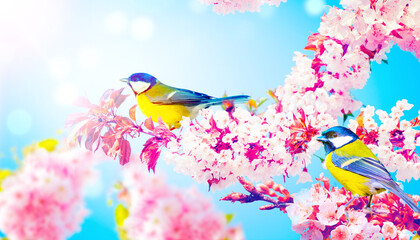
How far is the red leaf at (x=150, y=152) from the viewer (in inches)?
36.7

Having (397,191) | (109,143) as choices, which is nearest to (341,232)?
(397,191)

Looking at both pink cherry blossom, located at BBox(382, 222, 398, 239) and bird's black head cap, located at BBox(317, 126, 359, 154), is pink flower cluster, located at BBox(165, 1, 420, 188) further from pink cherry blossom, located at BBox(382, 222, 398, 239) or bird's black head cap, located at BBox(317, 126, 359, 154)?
pink cherry blossom, located at BBox(382, 222, 398, 239)

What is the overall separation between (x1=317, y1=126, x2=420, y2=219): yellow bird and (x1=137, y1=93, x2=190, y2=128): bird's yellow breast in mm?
415

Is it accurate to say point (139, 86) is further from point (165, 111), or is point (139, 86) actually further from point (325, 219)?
point (325, 219)

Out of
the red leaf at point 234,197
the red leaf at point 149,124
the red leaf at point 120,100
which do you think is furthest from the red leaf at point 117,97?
the red leaf at point 234,197

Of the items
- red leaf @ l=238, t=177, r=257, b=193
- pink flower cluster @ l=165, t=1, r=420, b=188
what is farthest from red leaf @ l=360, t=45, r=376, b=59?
red leaf @ l=238, t=177, r=257, b=193

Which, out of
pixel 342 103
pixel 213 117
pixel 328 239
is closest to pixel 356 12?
pixel 342 103

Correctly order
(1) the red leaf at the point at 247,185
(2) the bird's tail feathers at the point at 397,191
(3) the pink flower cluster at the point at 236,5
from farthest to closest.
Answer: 1. (3) the pink flower cluster at the point at 236,5
2. (1) the red leaf at the point at 247,185
3. (2) the bird's tail feathers at the point at 397,191

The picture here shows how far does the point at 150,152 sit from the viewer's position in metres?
0.94

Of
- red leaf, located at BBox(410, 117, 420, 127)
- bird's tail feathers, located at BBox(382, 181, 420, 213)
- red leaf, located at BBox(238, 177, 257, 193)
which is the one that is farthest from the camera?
red leaf, located at BBox(238, 177, 257, 193)

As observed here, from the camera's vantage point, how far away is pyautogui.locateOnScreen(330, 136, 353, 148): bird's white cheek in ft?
2.83

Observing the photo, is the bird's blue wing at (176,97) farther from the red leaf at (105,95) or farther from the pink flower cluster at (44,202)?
the pink flower cluster at (44,202)

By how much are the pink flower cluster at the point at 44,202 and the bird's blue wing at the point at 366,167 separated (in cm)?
69

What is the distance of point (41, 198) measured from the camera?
36.7 inches
